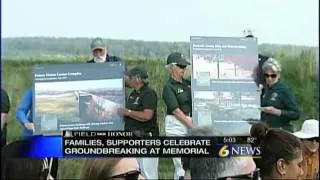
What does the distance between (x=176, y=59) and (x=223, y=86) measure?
30 cm

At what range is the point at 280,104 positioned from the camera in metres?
3.17

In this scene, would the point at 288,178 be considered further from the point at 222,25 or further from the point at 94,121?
the point at 94,121

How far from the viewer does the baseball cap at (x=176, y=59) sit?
3084 mm

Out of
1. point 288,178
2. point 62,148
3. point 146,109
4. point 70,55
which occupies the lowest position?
point 288,178

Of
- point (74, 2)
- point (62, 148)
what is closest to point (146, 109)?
point (62, 148)

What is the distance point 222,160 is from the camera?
3.11m

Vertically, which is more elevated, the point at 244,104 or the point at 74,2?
the point at 74,2

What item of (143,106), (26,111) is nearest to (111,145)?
(143,106)

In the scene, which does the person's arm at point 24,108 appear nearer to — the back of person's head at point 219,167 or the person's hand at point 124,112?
the person's hand at point 124,112

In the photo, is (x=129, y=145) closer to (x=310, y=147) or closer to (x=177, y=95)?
(x=177, y=95)

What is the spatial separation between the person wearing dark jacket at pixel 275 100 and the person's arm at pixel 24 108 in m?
1.26

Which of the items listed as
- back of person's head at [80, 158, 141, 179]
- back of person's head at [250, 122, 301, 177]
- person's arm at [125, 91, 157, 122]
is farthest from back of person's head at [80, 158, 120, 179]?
back of person's head at [250, 122, 301, 177]

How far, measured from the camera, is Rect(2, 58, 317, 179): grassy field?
2979 millimetres

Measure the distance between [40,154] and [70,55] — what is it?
0.55m
